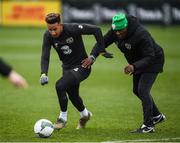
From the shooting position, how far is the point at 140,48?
545 inches

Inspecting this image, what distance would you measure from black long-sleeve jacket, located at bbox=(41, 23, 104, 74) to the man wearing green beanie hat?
0.94 ft

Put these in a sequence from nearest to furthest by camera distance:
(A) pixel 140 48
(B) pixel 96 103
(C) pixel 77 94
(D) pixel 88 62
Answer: (A) pixel 140 48
(D) pixel 88 62
(C) pixel 77 94
(B) pixel 96 103

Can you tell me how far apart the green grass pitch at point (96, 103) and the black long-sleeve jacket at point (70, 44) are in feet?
4.70

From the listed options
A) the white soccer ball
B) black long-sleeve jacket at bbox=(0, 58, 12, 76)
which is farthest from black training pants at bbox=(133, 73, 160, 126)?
black long-sleeve jacket at bbox=(0, 58, 12, 76)

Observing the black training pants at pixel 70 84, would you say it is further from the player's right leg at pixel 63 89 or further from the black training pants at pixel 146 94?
the black training pants at pixel 146 94

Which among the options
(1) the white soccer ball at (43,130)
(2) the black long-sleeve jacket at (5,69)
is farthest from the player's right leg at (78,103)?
(2) the black long-sleeve jacket at (5,69)

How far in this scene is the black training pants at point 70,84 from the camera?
13930 mm

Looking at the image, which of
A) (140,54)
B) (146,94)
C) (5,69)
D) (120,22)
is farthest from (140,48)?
(5,69)

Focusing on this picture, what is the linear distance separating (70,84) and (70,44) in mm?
813

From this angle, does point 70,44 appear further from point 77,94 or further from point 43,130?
point 43,130

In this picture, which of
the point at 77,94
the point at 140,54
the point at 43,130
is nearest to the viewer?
the point at 43,130

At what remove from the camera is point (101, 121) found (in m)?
15.8

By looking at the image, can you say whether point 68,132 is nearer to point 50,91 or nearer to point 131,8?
point 50,91

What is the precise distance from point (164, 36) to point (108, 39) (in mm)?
24949
